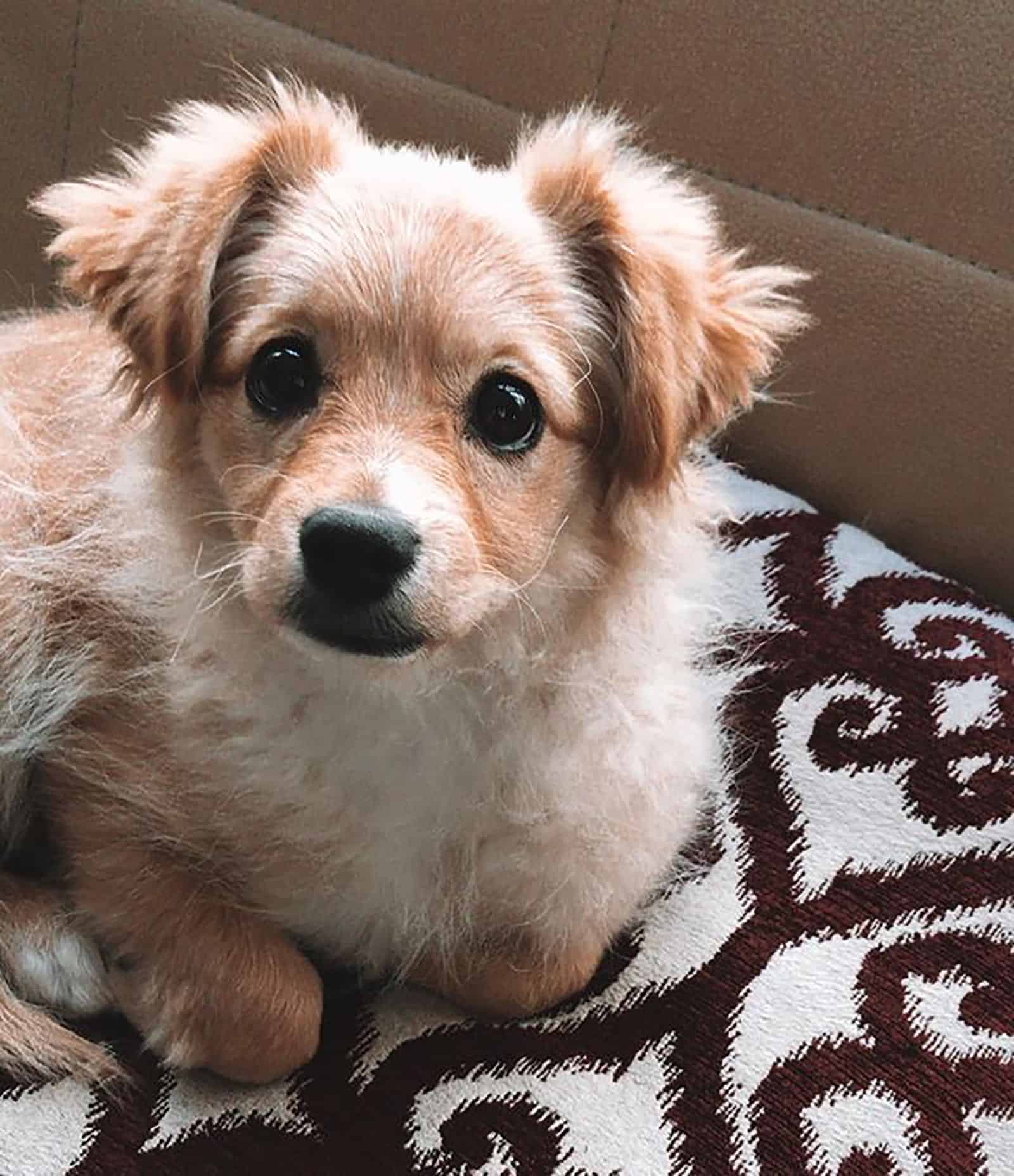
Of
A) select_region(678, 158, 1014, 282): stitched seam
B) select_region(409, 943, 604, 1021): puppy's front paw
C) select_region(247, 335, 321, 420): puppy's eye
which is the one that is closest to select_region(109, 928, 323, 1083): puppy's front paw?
select_region(409, 943, 604, 1021): puppy's front paw

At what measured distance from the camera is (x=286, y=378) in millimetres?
1359

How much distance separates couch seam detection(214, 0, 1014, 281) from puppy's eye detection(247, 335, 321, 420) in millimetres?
1098

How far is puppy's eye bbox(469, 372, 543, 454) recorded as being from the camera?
1.35 metres

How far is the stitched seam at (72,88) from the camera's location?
8.19ft

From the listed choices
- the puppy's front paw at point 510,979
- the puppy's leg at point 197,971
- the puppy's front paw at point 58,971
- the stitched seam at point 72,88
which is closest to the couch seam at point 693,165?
the stitched seam at point 72,88

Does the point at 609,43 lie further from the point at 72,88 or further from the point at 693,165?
the point at 72,88

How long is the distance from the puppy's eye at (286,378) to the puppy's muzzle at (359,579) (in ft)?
0.54

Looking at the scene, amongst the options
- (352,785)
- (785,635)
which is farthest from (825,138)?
Answer: (352,785)

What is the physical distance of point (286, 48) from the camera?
94.0 inches

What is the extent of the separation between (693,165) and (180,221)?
110 cm

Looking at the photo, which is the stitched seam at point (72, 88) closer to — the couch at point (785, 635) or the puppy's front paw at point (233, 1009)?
the couch at point (785, 635)

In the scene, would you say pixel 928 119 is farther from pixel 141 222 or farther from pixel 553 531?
pixel 141 222

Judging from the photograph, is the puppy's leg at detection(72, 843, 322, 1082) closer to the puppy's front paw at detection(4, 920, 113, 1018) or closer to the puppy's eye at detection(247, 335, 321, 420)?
the puppy's front paw at detection(4, 920, 113, 1018)

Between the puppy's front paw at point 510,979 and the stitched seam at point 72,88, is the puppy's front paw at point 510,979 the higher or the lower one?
the lower one
